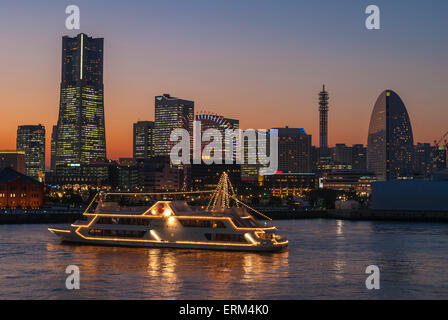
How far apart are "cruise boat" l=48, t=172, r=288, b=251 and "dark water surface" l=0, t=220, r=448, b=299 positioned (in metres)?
1.41

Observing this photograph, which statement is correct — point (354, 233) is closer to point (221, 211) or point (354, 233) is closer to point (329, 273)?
point (221, 211)

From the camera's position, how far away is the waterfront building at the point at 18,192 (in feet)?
472

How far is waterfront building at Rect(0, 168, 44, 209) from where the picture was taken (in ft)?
472

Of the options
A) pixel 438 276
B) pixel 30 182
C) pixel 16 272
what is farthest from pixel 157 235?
pixel 30 182

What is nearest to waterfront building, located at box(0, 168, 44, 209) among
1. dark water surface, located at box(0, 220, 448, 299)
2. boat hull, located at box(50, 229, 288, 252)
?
dark water surface, located at box(0, 220, 448, 299)

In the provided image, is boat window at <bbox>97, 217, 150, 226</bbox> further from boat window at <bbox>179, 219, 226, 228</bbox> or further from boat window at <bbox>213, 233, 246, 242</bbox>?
boat window at <bbox>213, 233, 246, 242</bbox>

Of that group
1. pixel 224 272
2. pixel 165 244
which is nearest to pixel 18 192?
pixel 165 244

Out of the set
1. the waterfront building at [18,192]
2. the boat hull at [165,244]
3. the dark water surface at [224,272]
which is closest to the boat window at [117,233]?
the boat hull at [165,244]

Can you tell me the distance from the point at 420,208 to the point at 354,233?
49.3 meters

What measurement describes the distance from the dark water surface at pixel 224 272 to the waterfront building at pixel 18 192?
3125 inches

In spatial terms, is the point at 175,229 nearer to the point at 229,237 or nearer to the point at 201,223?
the point at 201,223

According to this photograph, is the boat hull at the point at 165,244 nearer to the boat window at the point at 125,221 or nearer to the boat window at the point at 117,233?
the boat window at the point at 117,233

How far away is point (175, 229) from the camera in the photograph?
2405 inches

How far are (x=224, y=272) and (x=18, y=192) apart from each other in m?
111
